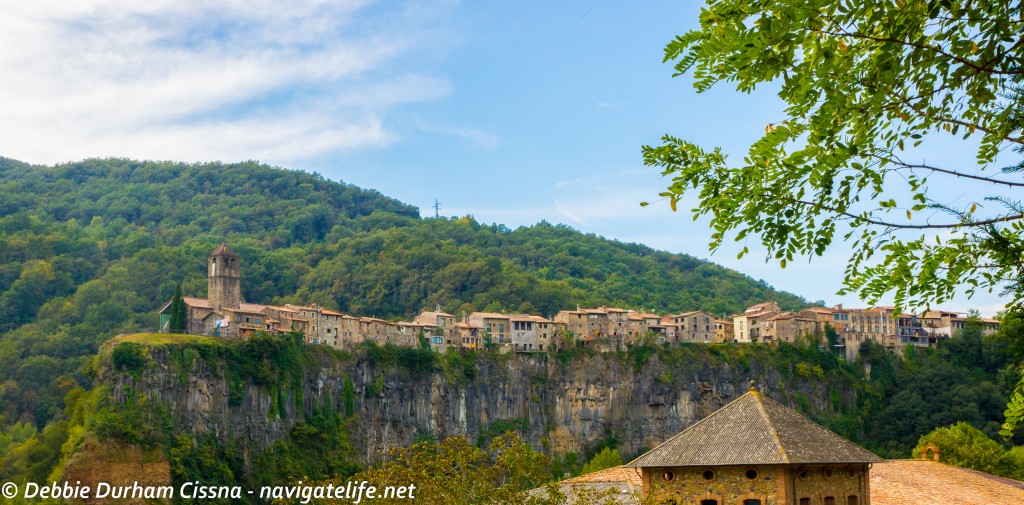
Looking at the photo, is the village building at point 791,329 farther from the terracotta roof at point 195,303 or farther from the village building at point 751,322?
the terracotta roof at point 195,303

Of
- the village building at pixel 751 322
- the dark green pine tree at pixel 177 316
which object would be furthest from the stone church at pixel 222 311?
the village building at pixel 751 322

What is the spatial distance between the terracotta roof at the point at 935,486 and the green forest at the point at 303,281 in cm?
5477

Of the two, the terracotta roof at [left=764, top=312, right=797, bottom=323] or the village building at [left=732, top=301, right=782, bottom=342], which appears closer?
the terracotta roof at [left=764, top=312, right=797, bottom=323]

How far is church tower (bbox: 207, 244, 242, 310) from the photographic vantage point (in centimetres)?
10469

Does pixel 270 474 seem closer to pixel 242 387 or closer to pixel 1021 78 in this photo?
pixel 242 387

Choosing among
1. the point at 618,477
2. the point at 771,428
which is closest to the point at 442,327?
the point at 618,477

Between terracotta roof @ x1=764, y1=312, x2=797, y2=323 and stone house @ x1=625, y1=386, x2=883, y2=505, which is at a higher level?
terracotta roof @ x1=764, y1=312, x2=797, y2=323

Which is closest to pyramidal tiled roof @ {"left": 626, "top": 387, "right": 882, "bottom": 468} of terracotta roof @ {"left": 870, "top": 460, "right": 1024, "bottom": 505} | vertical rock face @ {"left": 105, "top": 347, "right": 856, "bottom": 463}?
terracotta roof @ {"left": 870, "top": 460, "right": 1024, "bottom": 505}

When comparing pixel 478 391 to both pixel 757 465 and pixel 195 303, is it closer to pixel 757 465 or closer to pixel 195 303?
pixel 195 303

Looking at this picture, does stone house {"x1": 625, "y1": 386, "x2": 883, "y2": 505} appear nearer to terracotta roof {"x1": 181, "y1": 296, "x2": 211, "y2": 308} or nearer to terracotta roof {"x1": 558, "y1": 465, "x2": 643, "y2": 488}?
terracotta roof {"x1": 558, "y1": 465, "x2": 643, "y2": 488}

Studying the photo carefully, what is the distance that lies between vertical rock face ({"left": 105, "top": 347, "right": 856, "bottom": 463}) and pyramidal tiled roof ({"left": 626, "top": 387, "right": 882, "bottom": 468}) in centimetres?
6625

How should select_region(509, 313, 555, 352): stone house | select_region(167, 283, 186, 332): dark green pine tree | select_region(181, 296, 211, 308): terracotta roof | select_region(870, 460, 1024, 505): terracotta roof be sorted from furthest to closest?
select_region(509, 313, 555, 352): stone house → select_region(181, 296, 211, 308): terracotta roof → select_region(167, 283, 186, 332): dark green pine tree → select_region(870, 460, 1024, 505): terracotta roof

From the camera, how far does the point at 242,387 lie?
288 ft

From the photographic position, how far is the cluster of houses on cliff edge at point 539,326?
98.6 metres
